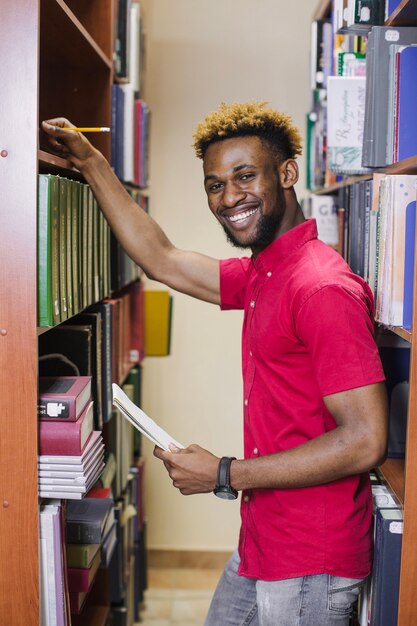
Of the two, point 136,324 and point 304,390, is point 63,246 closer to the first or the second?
point 304,390

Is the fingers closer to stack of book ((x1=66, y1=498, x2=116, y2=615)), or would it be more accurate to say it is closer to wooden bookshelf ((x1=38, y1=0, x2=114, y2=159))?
wooden bookshelf ((x1=38, y1=0, x2=114, y2=159))

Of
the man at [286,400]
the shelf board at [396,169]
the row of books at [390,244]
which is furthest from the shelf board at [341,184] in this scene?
the man at [286,400]

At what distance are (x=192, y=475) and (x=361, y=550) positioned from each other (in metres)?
0.36

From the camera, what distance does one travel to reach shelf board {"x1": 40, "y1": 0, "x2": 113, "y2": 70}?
4.68 feet

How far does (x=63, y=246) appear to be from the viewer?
4.62ft

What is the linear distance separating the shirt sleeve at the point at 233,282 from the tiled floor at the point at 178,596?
5.13ft

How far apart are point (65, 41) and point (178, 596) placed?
2371 millimetres

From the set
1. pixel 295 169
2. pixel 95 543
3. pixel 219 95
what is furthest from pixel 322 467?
pixel 219 95

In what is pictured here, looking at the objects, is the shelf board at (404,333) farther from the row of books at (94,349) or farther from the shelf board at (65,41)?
the shelf board at (65,41)

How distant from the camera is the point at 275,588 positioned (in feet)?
4.90

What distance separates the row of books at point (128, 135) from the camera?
2172mm

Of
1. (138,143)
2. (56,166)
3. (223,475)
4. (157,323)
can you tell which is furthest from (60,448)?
(157,323)

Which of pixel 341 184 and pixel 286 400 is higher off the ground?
pixel 341 184

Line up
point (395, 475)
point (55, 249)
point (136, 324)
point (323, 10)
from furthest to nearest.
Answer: point (323, 10) < point (136, 324) < point (395, 475) < point (55, 249)
